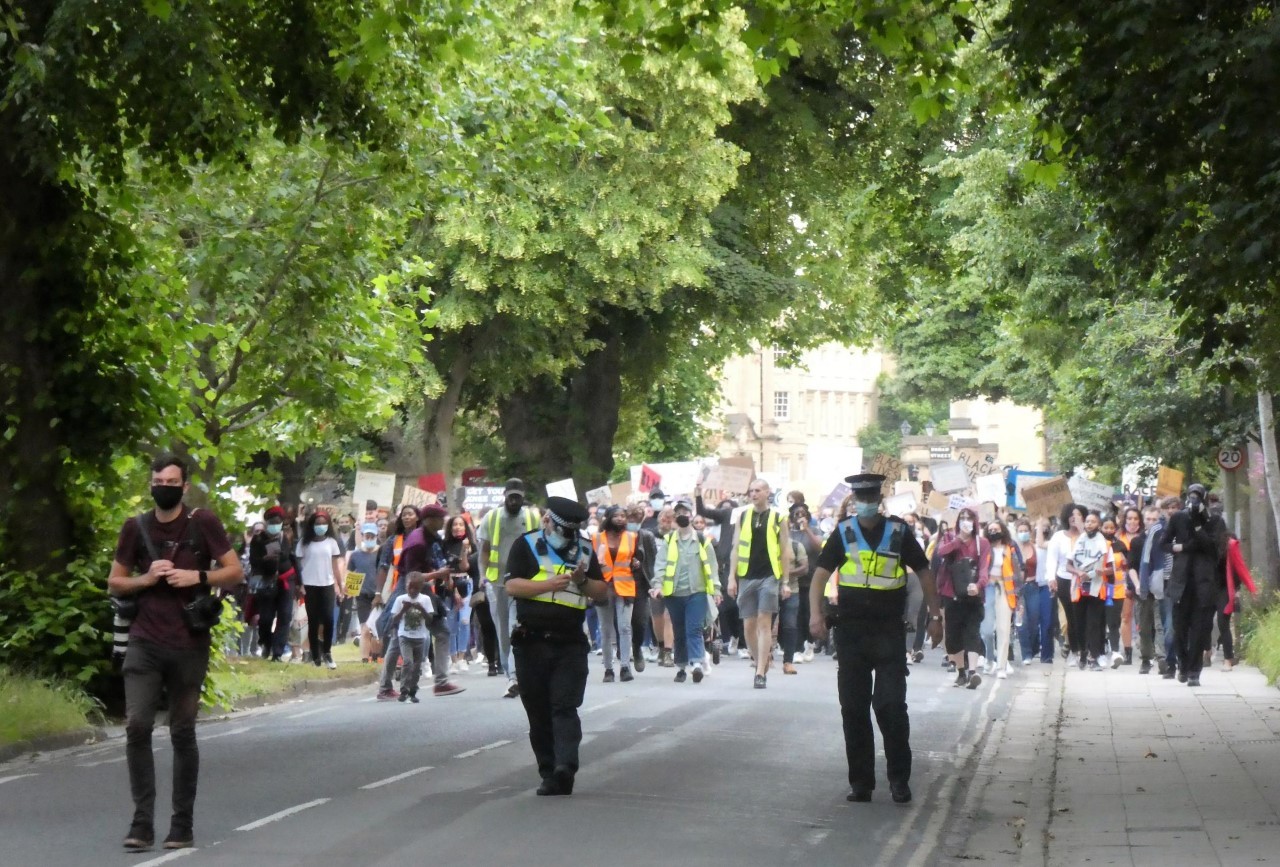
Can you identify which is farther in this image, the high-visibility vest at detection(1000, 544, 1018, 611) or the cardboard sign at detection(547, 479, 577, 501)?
the cardboard sign at detection(547, 479, 577, 501)

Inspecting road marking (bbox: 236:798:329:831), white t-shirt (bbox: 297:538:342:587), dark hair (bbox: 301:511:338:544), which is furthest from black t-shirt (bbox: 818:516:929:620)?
dark hair (bbox: 301:511:338:544)

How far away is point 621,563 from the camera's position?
72.0 feet

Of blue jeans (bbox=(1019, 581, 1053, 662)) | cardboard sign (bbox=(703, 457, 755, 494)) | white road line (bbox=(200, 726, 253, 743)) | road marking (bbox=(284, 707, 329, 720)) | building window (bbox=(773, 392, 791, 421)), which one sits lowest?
white road line (bbox=(200, 726, 253, 743))

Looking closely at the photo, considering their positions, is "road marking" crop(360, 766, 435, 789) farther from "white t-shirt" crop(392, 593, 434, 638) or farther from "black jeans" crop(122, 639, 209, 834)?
"white t-shirt" crop(392, 593, 434, 638)

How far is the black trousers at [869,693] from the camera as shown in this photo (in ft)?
38.5

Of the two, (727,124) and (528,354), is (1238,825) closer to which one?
(727,124)

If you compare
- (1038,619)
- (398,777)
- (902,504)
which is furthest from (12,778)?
(902,504)

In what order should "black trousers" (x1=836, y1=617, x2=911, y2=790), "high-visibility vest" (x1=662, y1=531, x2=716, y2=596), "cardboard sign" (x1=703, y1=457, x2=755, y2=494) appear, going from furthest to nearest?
"cardboard sign" (x1=703, y1=457, x2=755, y2=494) → "high-visibility vest" (x1=662, y1=531, x2=716, y2=596) → "black trousers" (x1=836, y1=617, x2=911, y2=790)

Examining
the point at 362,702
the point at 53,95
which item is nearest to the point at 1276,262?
the point at 53,95

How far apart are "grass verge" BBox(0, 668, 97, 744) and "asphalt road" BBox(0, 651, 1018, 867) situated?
0.29m

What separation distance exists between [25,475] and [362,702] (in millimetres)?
4816

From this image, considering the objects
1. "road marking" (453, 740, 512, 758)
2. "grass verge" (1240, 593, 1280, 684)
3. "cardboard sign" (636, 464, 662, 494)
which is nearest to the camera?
"road marking" (453, 740, 512, 758)

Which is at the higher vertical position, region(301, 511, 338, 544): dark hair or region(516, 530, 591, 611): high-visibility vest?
region(301, 511, 338, 544): dark hair

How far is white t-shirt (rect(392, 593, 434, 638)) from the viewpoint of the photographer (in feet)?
61.3
